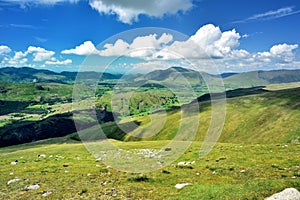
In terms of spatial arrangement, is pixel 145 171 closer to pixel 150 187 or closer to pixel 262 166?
pixel 150 187

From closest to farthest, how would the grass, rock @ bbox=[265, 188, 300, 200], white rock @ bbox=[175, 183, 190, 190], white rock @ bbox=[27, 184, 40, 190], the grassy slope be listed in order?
1. rock @ bbox=[265, 188, 300, 200]
2. the grass
3. white rock @ bbox=[175, 183, 190, 190]
4. white rock @ bbox=[27, 184, 40, 190]
5. the grassy slope

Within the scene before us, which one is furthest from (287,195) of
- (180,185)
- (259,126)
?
(259,126)

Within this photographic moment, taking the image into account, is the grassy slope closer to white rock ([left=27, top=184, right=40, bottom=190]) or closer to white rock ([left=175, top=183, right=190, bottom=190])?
white rock ([left=175, top=183, right=190, bottom=190])

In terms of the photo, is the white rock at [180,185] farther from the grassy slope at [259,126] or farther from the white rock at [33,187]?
the grassy slope at [259,126]

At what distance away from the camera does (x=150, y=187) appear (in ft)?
68.9

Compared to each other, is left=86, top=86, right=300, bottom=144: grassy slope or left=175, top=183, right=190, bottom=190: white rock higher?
left=175, top=183, right=190, bottom=190: white rock

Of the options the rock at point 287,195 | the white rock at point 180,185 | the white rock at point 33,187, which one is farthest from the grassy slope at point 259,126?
the white rock at point 33,187

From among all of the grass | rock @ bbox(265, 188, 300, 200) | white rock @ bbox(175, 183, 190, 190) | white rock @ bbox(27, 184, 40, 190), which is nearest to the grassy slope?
the grass

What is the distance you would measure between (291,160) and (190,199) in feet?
53.8

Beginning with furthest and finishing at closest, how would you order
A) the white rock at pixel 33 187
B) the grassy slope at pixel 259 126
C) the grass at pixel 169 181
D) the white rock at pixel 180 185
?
the grassy slope at pixel 259 126, the white rock at pixel 33 187, the white rock at pixel 180 185, the grass at pixel 169 181

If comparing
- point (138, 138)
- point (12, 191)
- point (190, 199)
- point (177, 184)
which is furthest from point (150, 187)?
point (138, 138)

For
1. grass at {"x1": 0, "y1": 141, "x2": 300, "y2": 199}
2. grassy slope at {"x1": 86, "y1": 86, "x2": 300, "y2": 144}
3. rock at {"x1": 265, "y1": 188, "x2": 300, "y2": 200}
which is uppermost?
rock at {"x1": 265, "y1": 188, "x2": 300, "y2": 200}

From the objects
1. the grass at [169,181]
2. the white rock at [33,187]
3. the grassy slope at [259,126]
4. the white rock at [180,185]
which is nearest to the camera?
the grass at [169,181]

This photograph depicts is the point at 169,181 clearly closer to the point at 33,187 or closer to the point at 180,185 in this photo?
the point at 180,185
